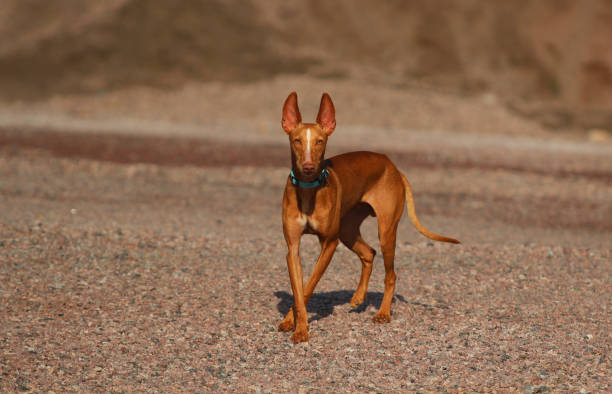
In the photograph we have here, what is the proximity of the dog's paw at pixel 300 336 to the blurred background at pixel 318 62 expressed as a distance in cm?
2626

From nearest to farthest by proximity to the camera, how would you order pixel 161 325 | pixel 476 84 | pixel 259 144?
pixel 161 325 → pixel 259 144 → pixel 476 84

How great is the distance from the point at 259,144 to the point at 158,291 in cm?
1889

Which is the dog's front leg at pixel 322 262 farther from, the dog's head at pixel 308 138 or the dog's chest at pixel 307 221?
the dog's head at pixel 308 138

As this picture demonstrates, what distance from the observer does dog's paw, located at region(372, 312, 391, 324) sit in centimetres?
945

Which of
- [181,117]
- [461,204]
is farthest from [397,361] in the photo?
[181,117]

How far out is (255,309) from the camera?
995cm

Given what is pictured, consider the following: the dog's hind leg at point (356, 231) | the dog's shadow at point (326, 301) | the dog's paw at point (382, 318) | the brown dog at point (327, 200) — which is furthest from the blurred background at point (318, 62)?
the dog's paw at point (382, 318)

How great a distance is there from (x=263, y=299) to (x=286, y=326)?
142cm

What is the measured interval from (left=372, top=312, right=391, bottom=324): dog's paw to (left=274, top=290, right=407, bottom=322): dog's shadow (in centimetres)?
55

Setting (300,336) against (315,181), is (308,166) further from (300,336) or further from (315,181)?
(300,336)

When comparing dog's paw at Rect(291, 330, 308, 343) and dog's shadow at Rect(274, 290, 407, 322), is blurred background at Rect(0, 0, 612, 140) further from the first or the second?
dog's paw at Rect(291, 330, 308, 343)

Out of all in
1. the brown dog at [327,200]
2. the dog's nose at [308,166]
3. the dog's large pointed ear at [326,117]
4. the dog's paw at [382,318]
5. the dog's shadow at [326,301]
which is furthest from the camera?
the dog's shadow at [326,301]

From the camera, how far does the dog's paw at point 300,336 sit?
866 centimetres

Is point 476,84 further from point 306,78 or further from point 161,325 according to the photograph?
point 161,325
